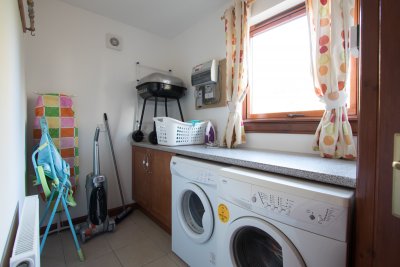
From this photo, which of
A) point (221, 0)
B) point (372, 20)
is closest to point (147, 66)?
point (221, 0)

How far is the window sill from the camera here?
1317 mm

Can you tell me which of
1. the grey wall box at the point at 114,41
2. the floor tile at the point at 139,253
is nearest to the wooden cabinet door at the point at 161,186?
the floor tile at the point at 139,253

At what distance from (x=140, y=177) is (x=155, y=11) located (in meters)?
1.92

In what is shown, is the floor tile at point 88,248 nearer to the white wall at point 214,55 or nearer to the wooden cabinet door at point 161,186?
the wooden cabinet door at point 161,186

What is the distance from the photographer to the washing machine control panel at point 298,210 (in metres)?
0.61

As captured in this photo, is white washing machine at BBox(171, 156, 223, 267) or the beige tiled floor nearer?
white washing machine at BBox(171, 156, 223, 267)

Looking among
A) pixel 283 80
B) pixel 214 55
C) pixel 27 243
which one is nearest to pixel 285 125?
pixel 283 80

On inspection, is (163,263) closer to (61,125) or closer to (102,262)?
(102,262)

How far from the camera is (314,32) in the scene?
4.10 feet

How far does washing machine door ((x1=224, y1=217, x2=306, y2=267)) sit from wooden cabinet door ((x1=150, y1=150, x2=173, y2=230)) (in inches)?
33.1

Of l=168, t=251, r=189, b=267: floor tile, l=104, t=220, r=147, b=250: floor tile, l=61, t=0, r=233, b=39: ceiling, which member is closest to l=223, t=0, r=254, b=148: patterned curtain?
l=61, t=0, r=233, b=39: ceiling

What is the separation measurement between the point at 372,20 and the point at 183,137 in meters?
1.57

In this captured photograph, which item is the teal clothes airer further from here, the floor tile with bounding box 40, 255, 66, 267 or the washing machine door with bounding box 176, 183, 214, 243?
the washing machine door with bounding box 176, 183, 214, 243

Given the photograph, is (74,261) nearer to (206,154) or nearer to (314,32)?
(206,154)
